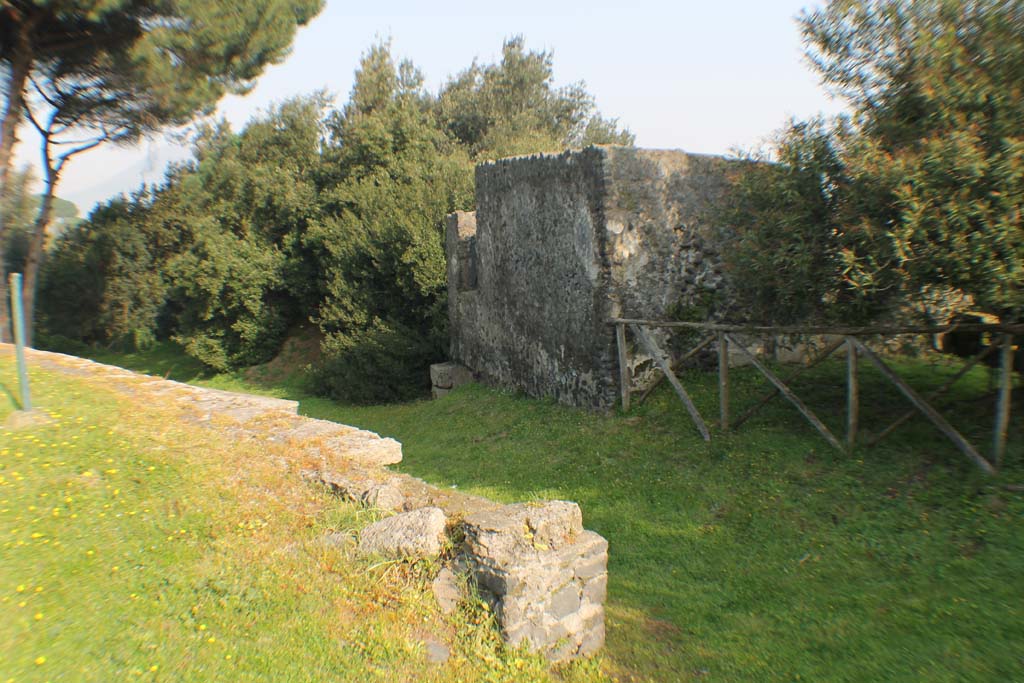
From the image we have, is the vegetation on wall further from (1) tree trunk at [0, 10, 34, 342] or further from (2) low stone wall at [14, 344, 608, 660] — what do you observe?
(2) low stone wall at [14, 344, 608, 660]

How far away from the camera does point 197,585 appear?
423cm

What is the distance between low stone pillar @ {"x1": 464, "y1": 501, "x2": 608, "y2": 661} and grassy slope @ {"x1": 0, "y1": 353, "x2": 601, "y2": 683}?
0.52 ft

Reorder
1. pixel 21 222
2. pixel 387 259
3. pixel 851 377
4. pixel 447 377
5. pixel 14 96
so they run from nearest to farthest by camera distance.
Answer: pixel 851 377 → pixel 447 377 → pixel 14 96 → pixel 387 259 → pixel 21 222

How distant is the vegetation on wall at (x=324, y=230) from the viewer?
17.0m

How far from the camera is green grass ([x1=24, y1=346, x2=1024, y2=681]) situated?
4.55 meters

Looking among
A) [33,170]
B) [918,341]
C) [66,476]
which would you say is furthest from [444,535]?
[33,170]

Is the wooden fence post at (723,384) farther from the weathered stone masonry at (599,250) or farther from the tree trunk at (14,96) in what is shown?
the tree trunk at (14,96)

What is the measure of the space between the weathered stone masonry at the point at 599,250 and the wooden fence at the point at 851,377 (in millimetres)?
409

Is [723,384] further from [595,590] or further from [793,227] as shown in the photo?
[595,590]

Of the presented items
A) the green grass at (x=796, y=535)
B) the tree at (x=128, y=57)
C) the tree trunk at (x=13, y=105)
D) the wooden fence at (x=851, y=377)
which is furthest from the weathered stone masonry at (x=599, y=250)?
the tree trunk at (x=13, y=105)

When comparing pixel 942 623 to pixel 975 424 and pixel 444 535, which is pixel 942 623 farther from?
pixel 444 535

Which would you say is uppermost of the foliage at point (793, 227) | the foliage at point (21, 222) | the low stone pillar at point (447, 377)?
the foliage at point (21, 222)

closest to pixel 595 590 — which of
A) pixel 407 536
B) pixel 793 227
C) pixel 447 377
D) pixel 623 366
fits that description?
pixel 407 536

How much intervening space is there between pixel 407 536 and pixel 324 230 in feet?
56.8
